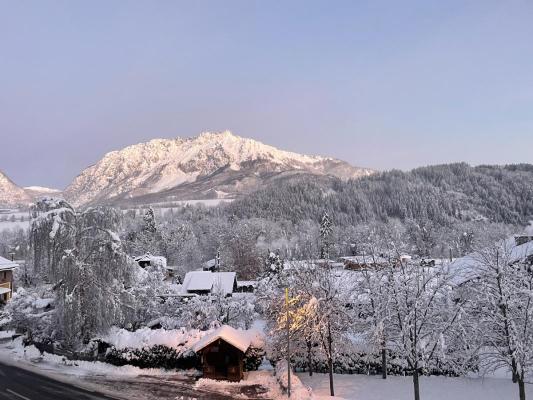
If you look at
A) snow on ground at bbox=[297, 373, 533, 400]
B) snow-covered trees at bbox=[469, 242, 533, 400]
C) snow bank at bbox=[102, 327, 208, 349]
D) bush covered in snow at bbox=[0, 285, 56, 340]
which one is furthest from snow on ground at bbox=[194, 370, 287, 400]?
bush covered in snow at bbox=[0, 285, 56, 340]

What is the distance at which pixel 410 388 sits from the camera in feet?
99.1

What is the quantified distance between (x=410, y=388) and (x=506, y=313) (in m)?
8.84

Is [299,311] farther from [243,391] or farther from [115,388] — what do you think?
[115,388]

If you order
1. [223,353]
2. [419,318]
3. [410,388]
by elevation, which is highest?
[419,318]

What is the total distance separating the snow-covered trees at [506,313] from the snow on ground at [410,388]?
3936 millimetres

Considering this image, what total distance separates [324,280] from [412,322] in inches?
259

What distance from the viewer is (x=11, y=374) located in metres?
33.0

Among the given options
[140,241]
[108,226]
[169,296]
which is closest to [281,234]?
[140,241]

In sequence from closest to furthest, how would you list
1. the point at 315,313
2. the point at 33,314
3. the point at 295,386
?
the point at 295,386, the point at 315,313, the point at 33,314

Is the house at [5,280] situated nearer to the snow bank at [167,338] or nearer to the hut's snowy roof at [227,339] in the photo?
the snow bank at [167,338]

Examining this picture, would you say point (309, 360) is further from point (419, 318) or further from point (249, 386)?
point (419, 318)

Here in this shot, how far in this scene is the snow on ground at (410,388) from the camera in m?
28.8

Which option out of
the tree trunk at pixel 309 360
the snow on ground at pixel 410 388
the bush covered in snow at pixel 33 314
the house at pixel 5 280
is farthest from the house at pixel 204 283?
the snow on ground at pixel 410 388

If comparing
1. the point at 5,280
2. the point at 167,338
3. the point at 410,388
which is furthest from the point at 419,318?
the point at 5,280
